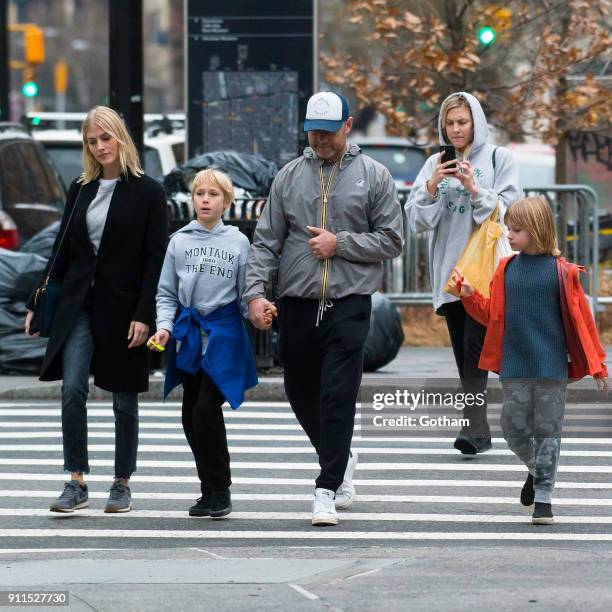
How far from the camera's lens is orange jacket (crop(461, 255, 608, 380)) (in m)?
7.23

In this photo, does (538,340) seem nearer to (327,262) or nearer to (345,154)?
(327,262)

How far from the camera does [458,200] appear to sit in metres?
9.02

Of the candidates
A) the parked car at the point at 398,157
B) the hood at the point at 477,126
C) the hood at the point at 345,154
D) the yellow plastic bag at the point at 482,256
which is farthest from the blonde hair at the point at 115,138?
the parked car at the point at 398,157

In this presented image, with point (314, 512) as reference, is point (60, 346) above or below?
above

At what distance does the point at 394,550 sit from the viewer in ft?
21.5

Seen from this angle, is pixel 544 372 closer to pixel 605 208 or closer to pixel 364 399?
pixel 364 399

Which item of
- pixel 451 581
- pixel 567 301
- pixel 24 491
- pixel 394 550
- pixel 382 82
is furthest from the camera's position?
pixel 382 82

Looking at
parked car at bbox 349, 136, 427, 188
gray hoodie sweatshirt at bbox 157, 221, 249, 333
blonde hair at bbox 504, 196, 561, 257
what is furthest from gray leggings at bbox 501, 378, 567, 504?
parked car at bbox 349, 136, 427, 188

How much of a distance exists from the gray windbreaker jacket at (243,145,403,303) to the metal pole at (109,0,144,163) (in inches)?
223

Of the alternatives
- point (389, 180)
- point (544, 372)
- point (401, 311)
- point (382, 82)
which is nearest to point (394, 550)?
point (544, 372)

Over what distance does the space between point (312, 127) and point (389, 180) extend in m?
0.42

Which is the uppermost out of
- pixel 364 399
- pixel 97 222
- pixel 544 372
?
pixel 97 222

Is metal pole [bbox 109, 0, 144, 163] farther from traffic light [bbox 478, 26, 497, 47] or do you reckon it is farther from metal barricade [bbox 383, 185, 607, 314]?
traffic light [bbox 478, 26, 497, 47]

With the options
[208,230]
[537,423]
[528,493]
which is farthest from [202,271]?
[528,493]
